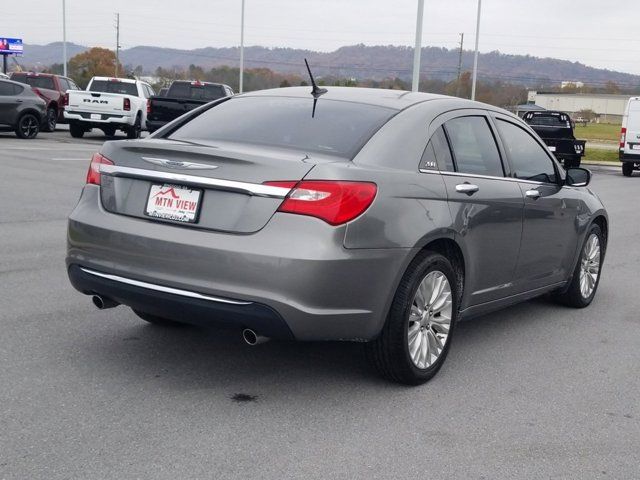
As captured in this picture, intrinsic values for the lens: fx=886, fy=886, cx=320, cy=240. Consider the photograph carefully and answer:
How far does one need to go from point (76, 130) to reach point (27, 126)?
104 inches

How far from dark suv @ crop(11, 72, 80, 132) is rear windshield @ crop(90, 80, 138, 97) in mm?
1875

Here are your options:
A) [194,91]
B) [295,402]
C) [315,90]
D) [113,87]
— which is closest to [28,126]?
[113,87]

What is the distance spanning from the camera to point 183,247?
443 cm

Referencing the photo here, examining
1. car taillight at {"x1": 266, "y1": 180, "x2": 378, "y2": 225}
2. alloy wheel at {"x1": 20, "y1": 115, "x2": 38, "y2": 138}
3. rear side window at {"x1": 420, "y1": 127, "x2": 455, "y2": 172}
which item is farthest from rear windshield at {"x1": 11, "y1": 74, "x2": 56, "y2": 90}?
car taillight at {"x1": 266, "y1": 180, "x2": 378, "y2": 225}

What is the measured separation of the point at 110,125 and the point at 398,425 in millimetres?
23178

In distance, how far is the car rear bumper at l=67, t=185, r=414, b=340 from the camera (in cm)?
429

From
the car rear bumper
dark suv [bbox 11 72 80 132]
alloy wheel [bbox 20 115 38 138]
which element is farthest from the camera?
dark suv [bbox 11 72 80 132]

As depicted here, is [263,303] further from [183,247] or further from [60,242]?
[60,242]

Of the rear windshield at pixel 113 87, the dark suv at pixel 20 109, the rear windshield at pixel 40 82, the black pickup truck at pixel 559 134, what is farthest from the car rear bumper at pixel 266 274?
the rear windshield at pixel 40 82

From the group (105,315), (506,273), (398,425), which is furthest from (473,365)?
(105,315)

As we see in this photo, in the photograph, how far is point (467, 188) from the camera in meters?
5.30

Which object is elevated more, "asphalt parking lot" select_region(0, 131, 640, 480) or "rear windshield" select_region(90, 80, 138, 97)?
"rear windshield" select_region(90, 80, 138, 97)

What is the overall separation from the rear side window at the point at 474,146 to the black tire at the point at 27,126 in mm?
20433

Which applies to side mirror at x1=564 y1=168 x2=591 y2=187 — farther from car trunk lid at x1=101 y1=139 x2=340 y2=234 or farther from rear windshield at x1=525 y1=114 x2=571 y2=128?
rear windshield at x1=525 y1=114 x2=571 y2=128
